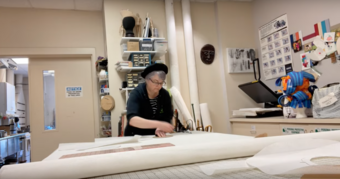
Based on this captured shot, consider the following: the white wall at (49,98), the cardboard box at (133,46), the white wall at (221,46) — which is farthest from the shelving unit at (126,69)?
the white wall at (49,98)

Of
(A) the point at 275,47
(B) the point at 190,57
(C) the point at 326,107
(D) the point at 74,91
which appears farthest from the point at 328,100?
(D) the point at 74,91

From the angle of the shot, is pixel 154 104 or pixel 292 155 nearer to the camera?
pixel 292 155

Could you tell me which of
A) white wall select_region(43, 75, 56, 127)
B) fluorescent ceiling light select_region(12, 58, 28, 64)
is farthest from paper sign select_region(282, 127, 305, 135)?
fluorescent ceiling light select_region(12, 58, 28, 64)

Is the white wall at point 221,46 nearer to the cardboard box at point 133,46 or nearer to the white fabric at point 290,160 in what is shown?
the cardboard box at point 133,46

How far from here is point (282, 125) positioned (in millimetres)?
2330

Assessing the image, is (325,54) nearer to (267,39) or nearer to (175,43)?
(267,39)

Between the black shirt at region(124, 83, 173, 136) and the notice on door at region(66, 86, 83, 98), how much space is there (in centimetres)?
188

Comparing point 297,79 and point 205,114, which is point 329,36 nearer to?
point 297,79

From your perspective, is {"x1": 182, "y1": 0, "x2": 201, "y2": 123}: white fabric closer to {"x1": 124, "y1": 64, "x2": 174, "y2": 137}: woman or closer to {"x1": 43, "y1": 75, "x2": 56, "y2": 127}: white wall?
{"x1": 124, "y1": 64, "x2": 174, "y2": 137}: woman

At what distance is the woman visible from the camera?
189 centimetres

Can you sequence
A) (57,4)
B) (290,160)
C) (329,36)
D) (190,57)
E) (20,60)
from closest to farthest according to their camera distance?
(290,160) → (329,36) → (57,4) → (190,57) → (20,60)

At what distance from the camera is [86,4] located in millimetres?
3363

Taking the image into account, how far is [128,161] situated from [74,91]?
3233mm

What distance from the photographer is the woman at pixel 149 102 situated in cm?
189
